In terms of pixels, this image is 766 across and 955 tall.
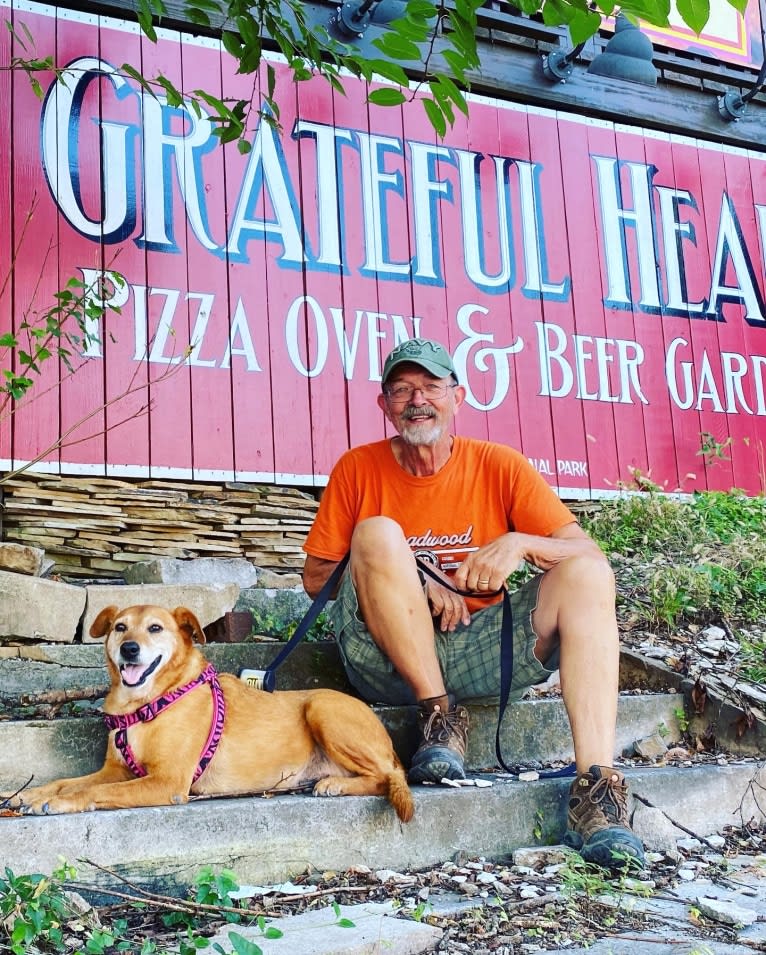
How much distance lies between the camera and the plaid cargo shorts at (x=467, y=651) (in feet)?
10.6

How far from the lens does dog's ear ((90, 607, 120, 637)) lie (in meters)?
3.26

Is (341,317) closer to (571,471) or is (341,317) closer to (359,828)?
(571,471)

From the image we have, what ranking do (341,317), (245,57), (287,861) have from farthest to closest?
A: (341,317) → (245,57) → (287,861)

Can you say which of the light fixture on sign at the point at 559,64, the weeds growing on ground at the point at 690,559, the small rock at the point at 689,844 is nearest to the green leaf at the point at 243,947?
the small rock at the point at 689,844

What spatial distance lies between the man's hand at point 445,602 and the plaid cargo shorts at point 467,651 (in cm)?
7

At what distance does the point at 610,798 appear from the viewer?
2.82 m

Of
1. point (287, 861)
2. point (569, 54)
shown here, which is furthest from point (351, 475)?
point (569, 54)

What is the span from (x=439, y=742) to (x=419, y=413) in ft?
3.47

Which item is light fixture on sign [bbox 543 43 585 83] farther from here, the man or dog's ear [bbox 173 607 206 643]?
dog's ear [bbox 173 607 206 643]

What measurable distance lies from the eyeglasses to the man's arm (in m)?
0.59

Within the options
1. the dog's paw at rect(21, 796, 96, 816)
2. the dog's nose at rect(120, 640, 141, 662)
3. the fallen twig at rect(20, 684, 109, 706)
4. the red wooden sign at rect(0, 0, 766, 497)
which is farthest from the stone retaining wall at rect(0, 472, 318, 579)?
the dog's paw at rect(21, 796, 96, 816)

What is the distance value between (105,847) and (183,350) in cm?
308

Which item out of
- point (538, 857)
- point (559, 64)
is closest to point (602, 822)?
point (538, 857)

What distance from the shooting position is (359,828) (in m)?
2.78
